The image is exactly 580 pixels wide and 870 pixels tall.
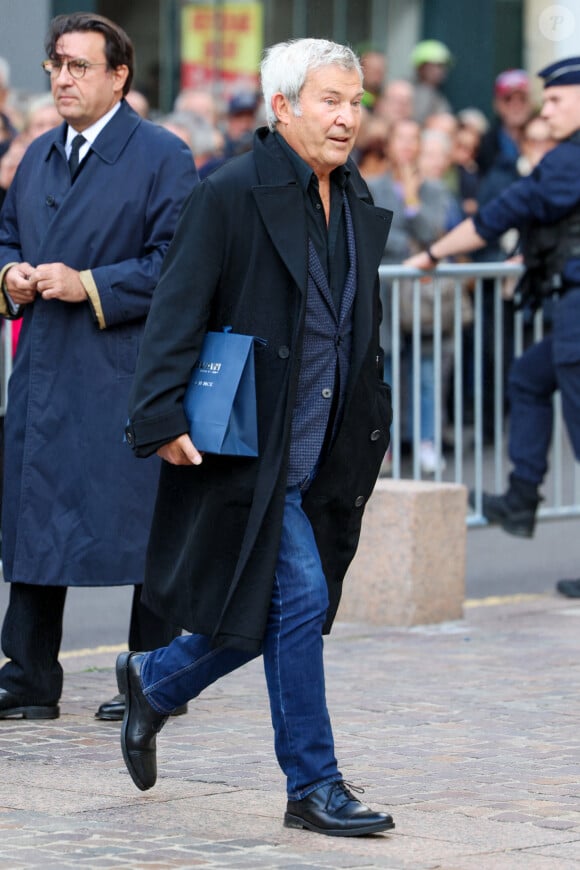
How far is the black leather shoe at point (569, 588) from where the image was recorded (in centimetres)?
889

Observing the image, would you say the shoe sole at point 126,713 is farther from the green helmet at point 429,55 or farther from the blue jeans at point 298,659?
the green helmet at point 429,55

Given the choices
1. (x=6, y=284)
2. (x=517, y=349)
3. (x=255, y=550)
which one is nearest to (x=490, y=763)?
(x=255, y=550)

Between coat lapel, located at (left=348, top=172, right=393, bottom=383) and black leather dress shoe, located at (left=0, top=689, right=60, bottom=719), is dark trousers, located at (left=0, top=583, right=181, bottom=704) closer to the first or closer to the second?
black leather dress shoe, located at (left=0, top=689, right=60, bottom=719)

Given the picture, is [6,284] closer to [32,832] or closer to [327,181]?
[327,181]

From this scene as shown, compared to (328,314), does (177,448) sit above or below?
below

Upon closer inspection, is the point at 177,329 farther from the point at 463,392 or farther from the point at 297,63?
the point at 463,392

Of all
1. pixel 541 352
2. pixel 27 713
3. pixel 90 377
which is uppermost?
pixel 90 377

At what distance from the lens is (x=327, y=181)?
5102 millimetres

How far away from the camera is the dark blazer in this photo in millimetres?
4836

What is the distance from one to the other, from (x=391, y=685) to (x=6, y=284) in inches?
75.2

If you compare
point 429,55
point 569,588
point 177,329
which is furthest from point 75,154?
point 429,55

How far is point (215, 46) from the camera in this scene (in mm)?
19141

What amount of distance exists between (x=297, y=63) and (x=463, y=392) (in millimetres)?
4846

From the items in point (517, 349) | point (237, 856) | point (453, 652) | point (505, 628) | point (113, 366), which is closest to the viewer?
point (237, 856)
